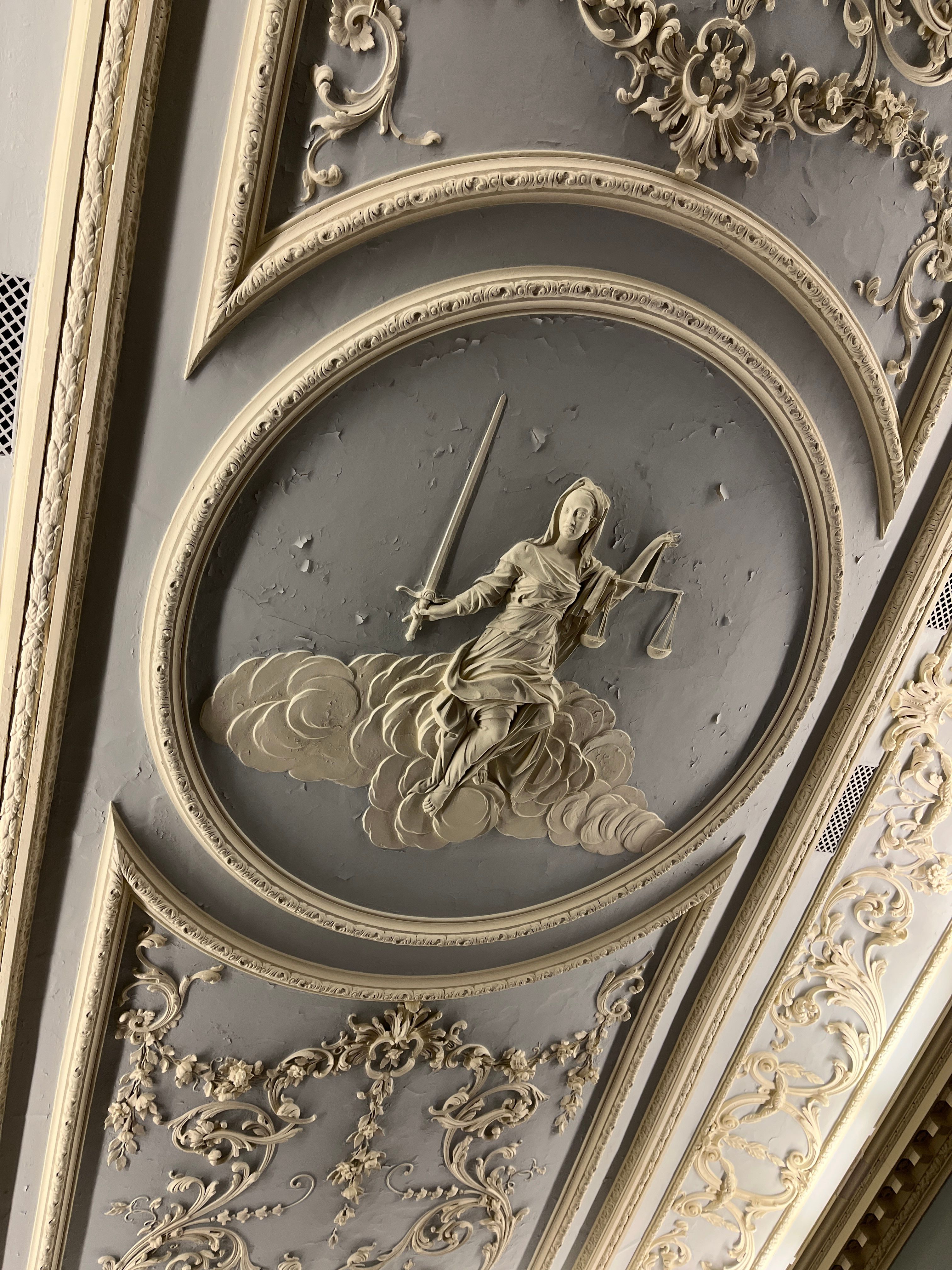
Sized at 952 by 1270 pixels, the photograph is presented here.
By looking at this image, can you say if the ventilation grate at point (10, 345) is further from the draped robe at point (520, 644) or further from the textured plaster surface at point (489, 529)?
the draped robe at point (520, 644)

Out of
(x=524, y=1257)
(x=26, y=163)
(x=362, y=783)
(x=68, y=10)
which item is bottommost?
(x=524, y=1257)

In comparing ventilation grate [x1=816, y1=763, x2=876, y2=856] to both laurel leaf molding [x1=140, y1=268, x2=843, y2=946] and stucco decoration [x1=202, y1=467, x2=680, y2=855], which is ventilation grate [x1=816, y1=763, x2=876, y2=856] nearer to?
laurel leaf molding [x1=140, y1=268, x2=843, y2=946]

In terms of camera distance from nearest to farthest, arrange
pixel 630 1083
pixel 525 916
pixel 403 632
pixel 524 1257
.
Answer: pixel 403 632
pixel 525 916
pixel 630 1083
pixel 524 1257

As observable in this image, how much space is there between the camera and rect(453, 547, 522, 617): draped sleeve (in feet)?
→ 10.8

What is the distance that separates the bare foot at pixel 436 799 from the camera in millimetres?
3613

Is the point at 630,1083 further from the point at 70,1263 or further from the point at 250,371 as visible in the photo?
the point at 250,371

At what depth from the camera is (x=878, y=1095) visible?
5.50 m

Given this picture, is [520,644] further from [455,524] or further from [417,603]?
[455,524]

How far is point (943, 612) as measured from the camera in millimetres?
4445

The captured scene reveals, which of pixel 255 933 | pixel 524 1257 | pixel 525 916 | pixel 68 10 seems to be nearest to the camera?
pixel 68 10

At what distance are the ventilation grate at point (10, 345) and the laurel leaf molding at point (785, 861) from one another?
362 cm

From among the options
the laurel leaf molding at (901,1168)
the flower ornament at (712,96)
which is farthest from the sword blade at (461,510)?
the laurel leaf molding at (901,1168)

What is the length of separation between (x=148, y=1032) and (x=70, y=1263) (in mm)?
1365

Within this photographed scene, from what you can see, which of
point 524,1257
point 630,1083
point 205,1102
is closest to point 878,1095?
point 630,1083
